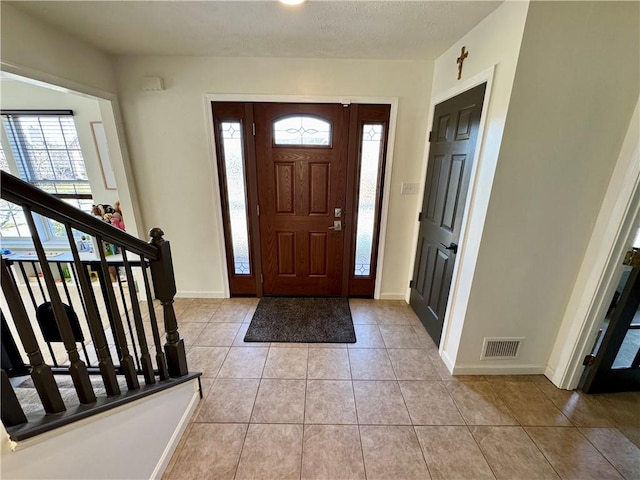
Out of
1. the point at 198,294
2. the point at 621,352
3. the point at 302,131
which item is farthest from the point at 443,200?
the point at 198,294

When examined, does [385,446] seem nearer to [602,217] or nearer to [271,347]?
[271,347]

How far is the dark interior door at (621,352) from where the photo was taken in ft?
5.55

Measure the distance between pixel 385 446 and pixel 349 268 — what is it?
66.7 inches

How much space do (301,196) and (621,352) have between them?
105 inches

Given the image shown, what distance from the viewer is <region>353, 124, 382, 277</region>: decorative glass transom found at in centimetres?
262

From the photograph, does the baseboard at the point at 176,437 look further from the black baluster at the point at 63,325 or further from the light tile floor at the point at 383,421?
the black baluster at the point at 63,325

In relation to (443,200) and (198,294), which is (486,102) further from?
(198,294)

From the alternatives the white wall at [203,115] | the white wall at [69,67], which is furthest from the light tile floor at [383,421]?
the white wall at [69,67]

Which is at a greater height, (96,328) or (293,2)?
(293,2)

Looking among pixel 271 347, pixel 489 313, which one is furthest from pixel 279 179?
pixel 489 313

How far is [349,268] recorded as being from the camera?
3008 millimetres

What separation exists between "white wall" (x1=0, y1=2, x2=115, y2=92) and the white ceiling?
63 mm

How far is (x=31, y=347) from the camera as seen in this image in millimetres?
857

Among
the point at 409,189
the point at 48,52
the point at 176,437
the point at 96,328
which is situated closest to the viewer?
the point at 96,328
